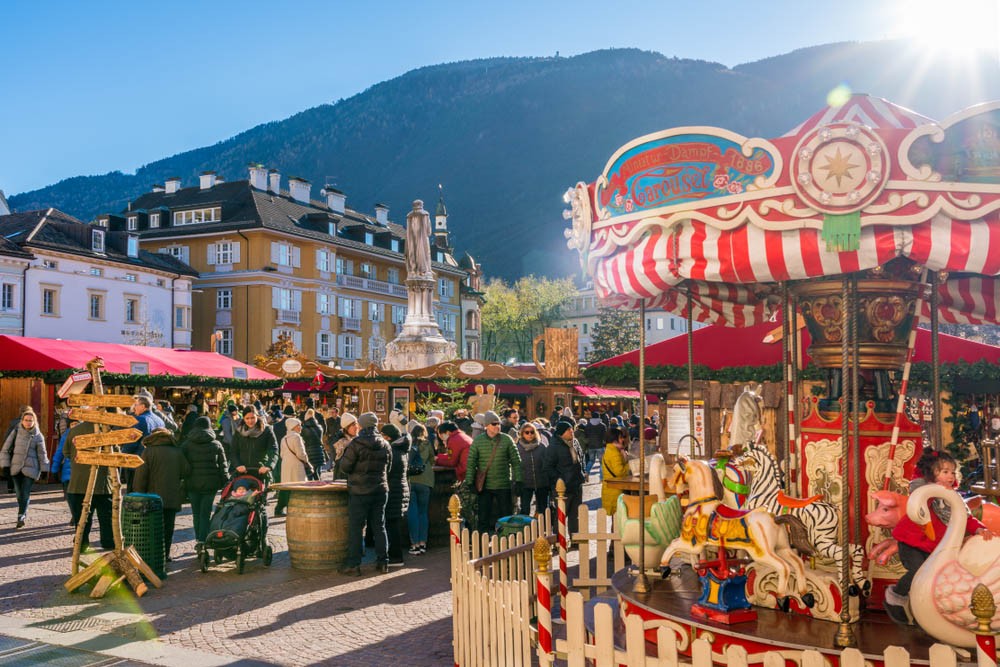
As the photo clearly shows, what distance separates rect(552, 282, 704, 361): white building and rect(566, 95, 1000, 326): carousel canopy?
293 feet

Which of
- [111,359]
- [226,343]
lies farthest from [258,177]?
[111,359]

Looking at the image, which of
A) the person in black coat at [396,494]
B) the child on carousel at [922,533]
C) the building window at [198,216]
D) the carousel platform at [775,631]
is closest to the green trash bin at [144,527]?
the person in black coat at [396,494]

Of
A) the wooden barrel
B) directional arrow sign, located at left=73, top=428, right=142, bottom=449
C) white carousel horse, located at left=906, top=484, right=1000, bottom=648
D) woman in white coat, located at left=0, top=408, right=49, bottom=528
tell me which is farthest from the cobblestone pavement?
white carousel horse, located at left=906, top=484, right=1000, bottom=648

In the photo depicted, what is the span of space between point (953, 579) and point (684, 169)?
2.91m

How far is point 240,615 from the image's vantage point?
353 inches

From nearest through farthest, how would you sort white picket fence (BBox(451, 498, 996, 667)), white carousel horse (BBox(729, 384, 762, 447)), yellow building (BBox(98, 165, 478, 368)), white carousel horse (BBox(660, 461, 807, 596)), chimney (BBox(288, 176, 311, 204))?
white picket fence (BBox(451, 498, 996, 667)) → white carousel horse (BBox(660, 461, 807, 596)) → white carousel horse (BBox(729, 384, 762, 447)) → yellow building (BBox(98, 165, 478, 368)) → chimney (BBox(288, 176, 311, 204))

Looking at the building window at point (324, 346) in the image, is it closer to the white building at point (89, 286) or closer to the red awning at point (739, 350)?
the white building at point (89, 286)

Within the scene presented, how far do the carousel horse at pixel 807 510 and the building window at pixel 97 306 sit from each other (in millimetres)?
42880

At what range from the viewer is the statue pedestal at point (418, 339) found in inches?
1588

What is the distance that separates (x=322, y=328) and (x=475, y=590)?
5203 cm

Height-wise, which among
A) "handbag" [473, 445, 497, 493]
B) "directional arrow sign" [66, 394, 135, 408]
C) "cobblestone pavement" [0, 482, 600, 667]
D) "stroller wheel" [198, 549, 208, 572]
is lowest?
"cobblestone pavement" [0, 482, 600, 667]

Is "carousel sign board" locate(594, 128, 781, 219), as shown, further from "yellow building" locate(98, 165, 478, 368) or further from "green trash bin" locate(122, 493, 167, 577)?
"yellow building" locate(98, 165, 478, 368)

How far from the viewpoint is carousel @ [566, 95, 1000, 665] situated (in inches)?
206

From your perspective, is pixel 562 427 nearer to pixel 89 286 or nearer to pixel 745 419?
pixel 745 419
